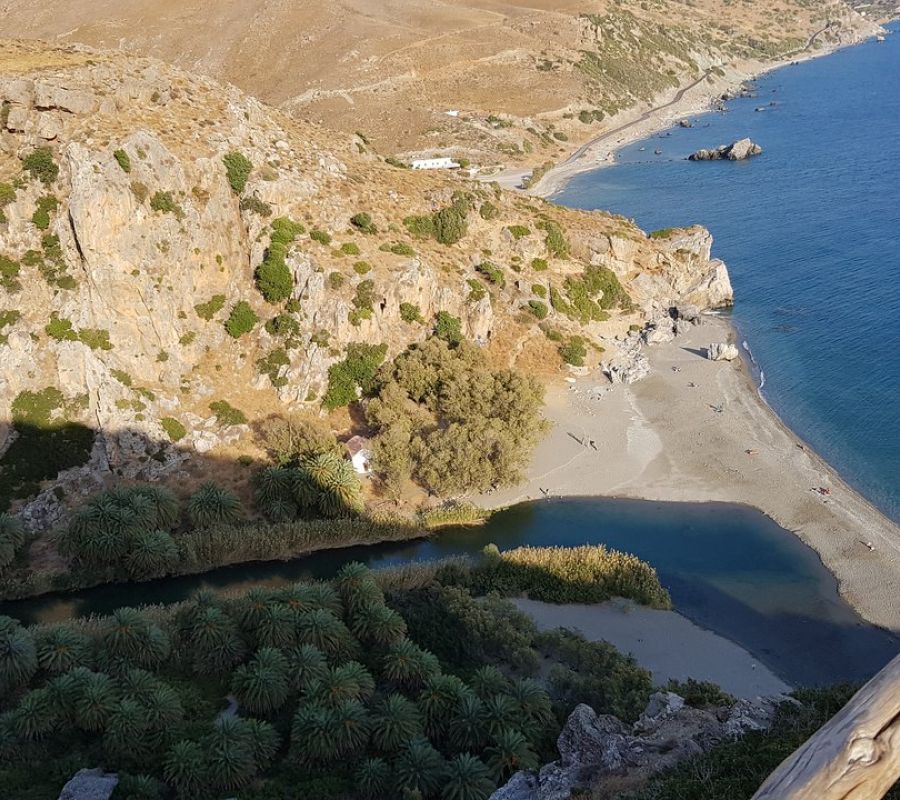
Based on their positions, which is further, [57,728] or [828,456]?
[828,456]

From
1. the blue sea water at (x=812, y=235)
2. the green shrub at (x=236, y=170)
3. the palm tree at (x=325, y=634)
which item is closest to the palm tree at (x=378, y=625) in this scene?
the palm tree at (x=325, y=634)

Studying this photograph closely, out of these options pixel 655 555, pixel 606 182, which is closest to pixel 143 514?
pixel 655 555

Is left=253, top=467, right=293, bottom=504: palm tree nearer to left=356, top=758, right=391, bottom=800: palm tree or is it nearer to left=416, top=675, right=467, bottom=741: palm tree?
left=416, top=675, right=467, bottom=741: palm tree

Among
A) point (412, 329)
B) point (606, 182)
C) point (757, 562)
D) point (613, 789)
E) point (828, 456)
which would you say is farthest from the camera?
point (606, 182)

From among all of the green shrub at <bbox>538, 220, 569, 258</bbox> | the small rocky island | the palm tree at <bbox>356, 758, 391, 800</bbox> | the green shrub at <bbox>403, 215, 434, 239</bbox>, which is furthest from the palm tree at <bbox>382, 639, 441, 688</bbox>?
the small rocky island

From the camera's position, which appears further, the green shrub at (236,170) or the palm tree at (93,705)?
the green shrub at (236,170)

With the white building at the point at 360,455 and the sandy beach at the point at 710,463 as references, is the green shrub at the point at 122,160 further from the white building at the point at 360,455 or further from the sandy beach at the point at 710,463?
the sandy beach at the point at 710,463

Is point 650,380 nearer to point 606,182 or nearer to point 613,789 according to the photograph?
point 613,789
